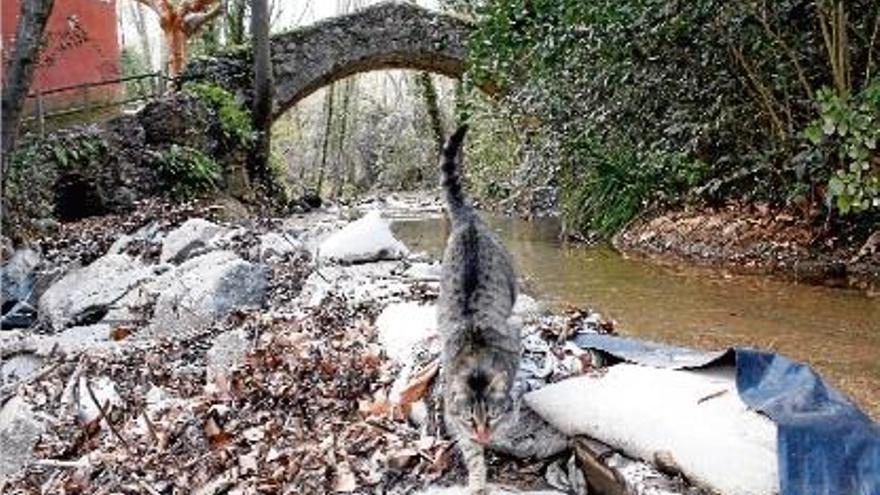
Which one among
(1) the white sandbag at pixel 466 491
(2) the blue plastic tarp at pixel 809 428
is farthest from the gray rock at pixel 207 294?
(2) the blue plastic tarp at pixel 809 428

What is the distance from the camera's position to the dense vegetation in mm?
6805

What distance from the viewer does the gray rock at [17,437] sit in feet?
12.0

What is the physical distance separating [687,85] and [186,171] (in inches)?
217

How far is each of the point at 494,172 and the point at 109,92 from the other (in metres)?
5.81

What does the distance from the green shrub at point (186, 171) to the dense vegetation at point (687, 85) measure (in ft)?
11.7

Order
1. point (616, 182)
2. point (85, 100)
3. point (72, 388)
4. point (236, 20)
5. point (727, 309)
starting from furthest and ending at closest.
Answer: point (236, 20) → point (85, 100) → point (616, 182) → point (727, 309) → point (72, 388)

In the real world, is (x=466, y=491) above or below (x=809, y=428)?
below

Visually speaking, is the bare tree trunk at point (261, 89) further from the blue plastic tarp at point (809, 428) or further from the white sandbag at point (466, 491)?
the blue plastic tarp at point (809, 428)

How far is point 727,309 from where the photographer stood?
5.86m

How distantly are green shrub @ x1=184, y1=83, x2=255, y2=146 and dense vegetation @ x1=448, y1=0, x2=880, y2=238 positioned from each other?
13.2ft

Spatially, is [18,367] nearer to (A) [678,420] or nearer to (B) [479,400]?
(B) [479,400]

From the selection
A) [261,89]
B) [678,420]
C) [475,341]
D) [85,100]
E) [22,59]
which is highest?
[22,59]

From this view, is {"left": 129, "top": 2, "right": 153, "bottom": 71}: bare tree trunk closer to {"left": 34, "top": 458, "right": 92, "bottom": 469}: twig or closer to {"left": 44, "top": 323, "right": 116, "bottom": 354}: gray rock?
{"left": 44, "top": 323, "right": 116, "bottom": 354}: gray rock

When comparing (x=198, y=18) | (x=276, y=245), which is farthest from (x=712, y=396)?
(x=198, y=18)
